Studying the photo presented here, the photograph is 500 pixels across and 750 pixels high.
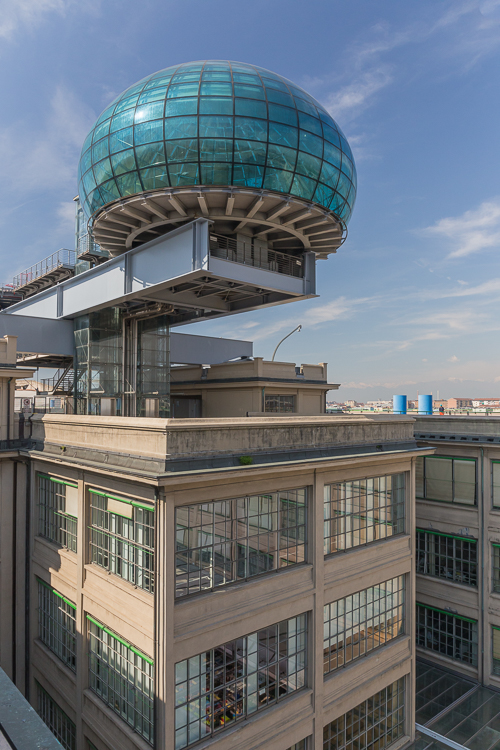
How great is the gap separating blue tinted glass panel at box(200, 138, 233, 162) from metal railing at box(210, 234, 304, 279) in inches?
165

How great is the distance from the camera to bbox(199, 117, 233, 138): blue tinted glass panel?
22.6 metres

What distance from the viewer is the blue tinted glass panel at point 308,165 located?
79.7 ft

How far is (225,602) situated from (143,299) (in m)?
20.0

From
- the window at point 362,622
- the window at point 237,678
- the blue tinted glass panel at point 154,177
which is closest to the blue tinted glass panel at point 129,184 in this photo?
the blue tinted glass panel at point 154,177

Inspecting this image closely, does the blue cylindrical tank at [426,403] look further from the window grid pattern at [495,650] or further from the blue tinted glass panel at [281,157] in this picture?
the blue tinted glass panel at [281,157]

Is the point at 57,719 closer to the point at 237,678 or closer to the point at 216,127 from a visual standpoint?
the point at 237,678

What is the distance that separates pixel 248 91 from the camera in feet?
76.8

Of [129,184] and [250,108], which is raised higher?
[250,108]

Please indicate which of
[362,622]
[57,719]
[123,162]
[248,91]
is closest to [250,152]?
[248,91]

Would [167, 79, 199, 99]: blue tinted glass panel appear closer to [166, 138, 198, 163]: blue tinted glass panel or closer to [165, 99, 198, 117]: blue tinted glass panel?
[165, 99, 198, 117]: blue tinted glass panel

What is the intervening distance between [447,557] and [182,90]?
28.0m

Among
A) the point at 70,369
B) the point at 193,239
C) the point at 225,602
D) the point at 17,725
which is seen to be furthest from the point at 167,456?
the point at 70,369

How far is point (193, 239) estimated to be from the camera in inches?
922

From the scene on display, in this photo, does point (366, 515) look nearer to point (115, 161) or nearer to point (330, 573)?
point (330, 573)
